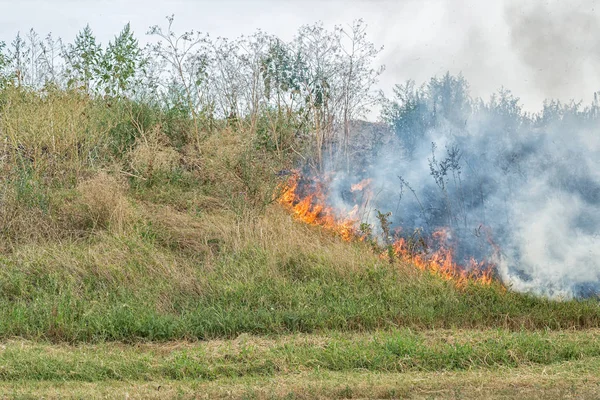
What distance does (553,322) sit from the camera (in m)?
8.60

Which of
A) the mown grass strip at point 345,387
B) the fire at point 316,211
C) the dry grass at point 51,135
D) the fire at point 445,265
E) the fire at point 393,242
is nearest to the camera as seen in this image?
the mown grass strip at point 345,387

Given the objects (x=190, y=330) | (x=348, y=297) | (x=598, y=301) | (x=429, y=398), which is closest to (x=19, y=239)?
(x=190, y=330)

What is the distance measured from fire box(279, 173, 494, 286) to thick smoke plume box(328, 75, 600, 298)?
0.54ft

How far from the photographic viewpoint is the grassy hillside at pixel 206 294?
6469mm

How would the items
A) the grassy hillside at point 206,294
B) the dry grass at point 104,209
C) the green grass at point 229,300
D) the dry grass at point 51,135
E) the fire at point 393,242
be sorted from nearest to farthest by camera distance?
the grassy hillside at point 206,294
the green grass at point 229,300
the fire at point 393,242
the dry grass at point 104,209
the dry grass at point 51,135

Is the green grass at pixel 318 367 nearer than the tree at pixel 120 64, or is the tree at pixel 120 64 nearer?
the green grass at pixel 318 367

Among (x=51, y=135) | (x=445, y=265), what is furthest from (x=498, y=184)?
(x=51, y=135)

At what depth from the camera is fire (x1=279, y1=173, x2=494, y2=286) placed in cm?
985

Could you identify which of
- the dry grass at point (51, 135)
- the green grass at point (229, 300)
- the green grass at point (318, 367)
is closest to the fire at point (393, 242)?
the green grass at point (229, 300)

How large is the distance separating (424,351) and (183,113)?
29.9ft

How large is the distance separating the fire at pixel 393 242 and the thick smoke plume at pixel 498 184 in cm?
16

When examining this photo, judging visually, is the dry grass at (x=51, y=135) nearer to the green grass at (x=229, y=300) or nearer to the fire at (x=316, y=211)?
the green grass at (x=229, y=300)

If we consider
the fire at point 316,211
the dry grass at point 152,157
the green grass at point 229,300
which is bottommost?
the green grass at point 229,300

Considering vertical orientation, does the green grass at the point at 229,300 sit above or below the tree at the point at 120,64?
below
